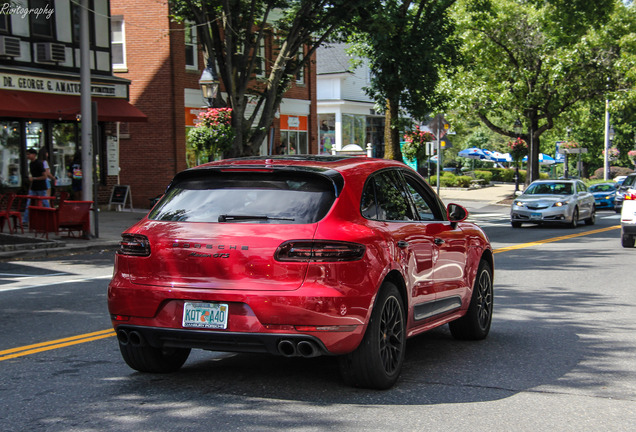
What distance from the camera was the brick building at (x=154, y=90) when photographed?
98.5ft

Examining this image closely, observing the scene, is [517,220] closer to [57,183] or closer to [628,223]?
[628,223]

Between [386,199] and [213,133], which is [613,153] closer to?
[213,133]

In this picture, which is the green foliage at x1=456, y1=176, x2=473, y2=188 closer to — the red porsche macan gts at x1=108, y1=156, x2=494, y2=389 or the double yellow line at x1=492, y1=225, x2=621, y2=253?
the double yellow line at x1=492, y1=225, x2=621, y2=253

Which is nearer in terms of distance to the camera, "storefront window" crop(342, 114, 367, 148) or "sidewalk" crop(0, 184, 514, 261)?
"sidewalk" crop(0, 184, 514, 261)

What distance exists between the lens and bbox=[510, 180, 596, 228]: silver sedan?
24828 millimetres

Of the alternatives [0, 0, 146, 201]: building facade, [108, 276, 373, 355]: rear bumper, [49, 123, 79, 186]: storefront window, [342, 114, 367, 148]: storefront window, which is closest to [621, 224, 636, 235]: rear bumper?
[108, 276, 373, 355]: rear bumper

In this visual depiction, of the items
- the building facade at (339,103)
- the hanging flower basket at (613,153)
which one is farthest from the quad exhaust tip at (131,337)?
the hanging flower basket at (613,153)

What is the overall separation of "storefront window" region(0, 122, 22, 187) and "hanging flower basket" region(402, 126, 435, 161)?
1545 centimetres

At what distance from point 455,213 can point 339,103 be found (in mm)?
42920

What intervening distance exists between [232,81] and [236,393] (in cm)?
1819

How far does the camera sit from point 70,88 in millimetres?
25562

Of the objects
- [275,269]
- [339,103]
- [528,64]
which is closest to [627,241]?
[275,269]

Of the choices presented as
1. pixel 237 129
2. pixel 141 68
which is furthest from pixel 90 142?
pixel 141 68

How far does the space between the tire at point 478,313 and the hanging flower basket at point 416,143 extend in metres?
25.8
